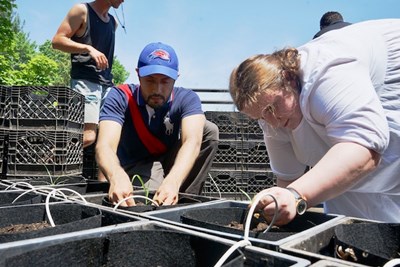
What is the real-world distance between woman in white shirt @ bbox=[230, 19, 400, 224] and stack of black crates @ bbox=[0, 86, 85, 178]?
1.41 metres

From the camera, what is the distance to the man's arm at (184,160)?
4.95 ft

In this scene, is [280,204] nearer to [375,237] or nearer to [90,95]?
[375,237]

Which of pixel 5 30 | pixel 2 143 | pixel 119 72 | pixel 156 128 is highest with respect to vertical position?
pixel 119 72

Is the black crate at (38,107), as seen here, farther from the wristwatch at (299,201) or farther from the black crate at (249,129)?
the wristwatch at (299,201)

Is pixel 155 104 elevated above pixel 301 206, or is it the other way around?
pixel 155 104

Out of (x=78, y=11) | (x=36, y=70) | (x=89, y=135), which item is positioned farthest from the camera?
(x=36, y=70)

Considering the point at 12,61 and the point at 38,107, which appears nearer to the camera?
the point at 38,107

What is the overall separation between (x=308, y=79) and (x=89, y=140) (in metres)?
2.04

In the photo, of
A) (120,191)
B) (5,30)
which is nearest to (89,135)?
(120,191)

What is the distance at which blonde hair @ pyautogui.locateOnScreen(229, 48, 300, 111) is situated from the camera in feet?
3.98

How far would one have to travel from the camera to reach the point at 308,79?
118 centimetres

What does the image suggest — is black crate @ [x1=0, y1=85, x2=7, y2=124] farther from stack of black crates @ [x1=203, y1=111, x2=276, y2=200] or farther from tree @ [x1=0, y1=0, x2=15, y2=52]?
tree @ [x1=0, y1=0, x2=15, y2=52]

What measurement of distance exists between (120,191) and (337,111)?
83 cm

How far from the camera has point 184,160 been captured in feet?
6.17
